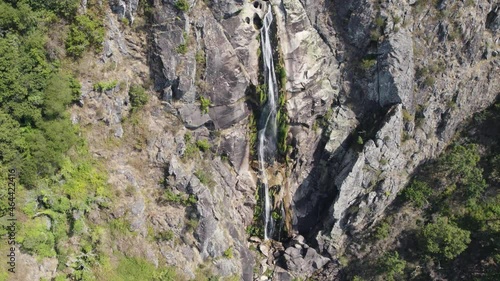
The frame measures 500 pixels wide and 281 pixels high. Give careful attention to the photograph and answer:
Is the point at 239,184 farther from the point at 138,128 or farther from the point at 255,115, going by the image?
the point at 138,128

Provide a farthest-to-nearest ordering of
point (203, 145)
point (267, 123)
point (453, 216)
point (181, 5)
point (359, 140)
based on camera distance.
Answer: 1. point (267, 123)
2. point (359, 140)
3. point (453, 216)
4. point (203, 145)
5. point (181, 5)

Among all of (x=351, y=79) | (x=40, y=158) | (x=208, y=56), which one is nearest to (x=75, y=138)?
(x=40, y=158)

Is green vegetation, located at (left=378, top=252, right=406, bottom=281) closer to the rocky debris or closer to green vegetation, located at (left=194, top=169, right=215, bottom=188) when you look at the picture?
green vegetation, located at (left=194, top=169, right=215, bottom=188)

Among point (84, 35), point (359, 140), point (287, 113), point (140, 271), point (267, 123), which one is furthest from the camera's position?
point (267, 123)

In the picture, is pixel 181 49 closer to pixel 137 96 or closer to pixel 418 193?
pixel 137 96

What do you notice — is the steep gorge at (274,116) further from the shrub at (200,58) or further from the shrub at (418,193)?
the shrub at (418,193)

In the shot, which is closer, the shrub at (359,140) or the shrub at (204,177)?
the shrub at (204,177)

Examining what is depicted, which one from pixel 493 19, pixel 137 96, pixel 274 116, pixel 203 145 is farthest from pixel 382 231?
pixel 137 96

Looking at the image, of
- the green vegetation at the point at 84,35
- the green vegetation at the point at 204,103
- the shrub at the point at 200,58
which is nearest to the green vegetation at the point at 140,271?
the green vegetation at the point at 204,103
